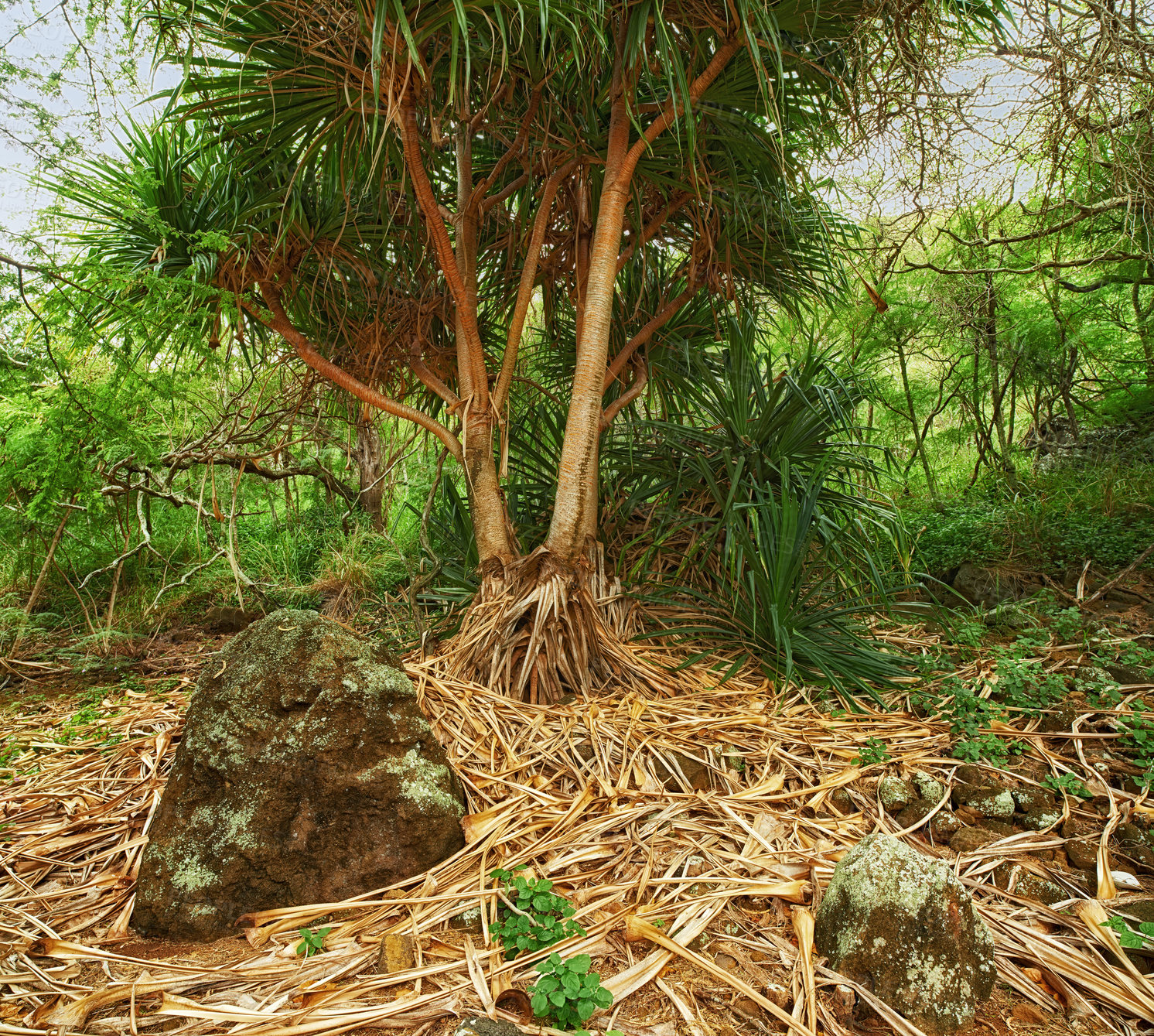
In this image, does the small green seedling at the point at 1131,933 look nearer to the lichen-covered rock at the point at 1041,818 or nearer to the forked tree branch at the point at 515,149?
the lichen-covered rock at the point at 1041,818

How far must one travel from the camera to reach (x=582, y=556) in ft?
7.40

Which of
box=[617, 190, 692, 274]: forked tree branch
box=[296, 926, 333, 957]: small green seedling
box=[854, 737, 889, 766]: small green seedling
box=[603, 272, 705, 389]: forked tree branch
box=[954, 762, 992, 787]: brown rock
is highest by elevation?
box=[617, 190, 692, 274]: forked tree branch

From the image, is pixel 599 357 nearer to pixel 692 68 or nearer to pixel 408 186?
pixel 692 68

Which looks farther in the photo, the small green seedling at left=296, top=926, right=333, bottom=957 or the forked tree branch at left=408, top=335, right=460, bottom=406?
the forked tree branch at left=408, top=335, right=460, bottom=406

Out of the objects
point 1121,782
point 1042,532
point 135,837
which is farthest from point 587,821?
point 1042,532

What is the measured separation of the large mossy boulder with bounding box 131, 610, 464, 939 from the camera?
51.1 inches

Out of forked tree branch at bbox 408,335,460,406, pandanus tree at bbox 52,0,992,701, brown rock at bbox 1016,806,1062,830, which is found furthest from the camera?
forked tree branch at bbox 408,335,460,406

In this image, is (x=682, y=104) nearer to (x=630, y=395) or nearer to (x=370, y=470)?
(x=630, y=395)

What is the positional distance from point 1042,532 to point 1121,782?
2.43 meters

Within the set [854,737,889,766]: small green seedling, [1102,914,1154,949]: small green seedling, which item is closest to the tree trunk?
[854,737,889,766]: small green seedling

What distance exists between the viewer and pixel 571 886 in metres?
1.37

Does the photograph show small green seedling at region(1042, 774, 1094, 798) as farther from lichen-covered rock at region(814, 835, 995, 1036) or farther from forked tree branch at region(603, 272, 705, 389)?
forked tree branch at region(603, 272, 705, 389)

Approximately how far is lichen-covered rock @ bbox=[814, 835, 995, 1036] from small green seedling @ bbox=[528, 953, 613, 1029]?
446mm

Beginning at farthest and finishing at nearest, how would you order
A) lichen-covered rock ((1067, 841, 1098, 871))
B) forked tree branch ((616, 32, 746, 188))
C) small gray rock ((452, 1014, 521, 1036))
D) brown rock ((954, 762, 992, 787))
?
forked tree branch ((616, 32, 746, 188)), brown rock ((954, 762, 992, 787)), lichen-covered rock ((1067, 841, 1098, 871)), small gray rock ((452, 1014, 521, 1036))
